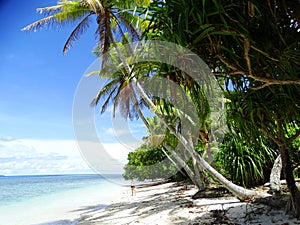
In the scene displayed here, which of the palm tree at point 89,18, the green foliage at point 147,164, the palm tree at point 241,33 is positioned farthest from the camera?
the green foliage at point 147,164

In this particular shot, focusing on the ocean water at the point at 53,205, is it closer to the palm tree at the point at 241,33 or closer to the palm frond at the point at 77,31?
the palm frond at the point at 77,31

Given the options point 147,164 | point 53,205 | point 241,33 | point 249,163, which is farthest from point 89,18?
point 147,164

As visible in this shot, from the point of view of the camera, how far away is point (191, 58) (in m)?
2.61

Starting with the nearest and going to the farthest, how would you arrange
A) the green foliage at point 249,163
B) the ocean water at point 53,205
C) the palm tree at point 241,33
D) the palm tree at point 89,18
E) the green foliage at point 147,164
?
the palm tree at point 241,33 → the green foliage at point 249,163 → the palm tree at point 89,18 → the ocean water at point 53,205 → the green foliage at point 147,164

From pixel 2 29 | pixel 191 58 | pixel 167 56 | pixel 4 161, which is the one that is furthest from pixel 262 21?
pixel 4 161

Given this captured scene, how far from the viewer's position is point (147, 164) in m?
24.5

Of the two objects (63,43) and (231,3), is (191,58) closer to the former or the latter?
(231,3)

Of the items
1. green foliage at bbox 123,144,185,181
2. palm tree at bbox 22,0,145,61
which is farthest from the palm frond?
green foliage at bbox 123,144,185,181

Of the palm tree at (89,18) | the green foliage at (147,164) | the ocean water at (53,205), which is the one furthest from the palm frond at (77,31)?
the green foliage at (147,164)

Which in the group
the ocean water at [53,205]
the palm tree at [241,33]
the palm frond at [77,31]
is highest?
the palm frond at [77,31]

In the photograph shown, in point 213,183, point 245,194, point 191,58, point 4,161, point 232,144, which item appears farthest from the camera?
point 4,161

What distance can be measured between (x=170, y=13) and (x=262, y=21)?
2.61 feet

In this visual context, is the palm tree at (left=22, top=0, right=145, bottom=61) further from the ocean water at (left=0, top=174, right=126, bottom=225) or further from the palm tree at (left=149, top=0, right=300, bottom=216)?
the palm tree at (left=149, top=0, right=300, bottom=216)

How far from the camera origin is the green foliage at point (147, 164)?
22562 mm
